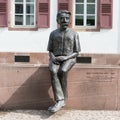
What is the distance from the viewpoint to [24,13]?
17.1m

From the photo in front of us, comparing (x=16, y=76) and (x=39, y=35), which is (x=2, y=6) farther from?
(x=16, y=76)

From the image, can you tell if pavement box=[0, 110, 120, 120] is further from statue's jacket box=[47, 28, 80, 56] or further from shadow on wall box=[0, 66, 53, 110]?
statue's jacket box=[47, 28, 80, 56]

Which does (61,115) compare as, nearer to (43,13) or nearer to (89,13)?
(43,13)

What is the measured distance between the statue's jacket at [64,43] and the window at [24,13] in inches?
350

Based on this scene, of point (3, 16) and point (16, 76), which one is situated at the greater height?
point (3, 16)

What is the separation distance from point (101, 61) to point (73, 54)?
834 centimetres

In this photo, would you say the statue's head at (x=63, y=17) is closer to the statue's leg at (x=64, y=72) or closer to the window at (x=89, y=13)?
the statue's leg at (x=64, y=72)

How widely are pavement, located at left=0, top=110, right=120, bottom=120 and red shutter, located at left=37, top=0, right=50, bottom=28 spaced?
8.61 meters

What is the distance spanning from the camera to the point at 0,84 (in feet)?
27.3

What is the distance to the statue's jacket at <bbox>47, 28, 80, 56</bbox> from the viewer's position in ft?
26.6

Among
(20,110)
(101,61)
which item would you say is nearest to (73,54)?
(20,110)

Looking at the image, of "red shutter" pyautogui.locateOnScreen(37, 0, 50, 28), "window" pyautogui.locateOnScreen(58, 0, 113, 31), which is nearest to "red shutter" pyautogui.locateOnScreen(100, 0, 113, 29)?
"window" pyautogui.locateOnScreen(58, 0, 113, 31)

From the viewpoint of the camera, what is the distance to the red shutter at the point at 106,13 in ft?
54.0

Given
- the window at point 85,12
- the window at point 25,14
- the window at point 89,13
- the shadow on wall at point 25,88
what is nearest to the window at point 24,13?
the window at point 25,14
